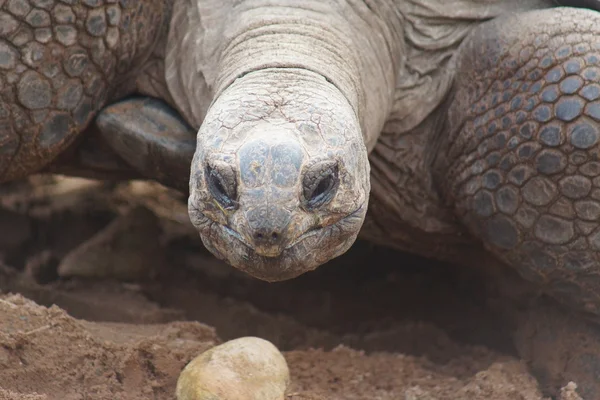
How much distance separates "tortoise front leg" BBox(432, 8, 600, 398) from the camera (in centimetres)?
313

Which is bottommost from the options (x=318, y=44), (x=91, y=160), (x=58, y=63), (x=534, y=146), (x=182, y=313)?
(x=182, y=313)

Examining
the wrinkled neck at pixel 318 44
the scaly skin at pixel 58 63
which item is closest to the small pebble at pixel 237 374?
the wrinkled neck at pixel 318 44

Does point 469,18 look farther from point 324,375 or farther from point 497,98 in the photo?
point 324,375

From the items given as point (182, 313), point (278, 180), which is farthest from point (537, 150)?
point (182, 313)

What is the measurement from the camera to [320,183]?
90.7 inches

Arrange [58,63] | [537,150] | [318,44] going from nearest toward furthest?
[318,44]
[537,150]
[58,63]

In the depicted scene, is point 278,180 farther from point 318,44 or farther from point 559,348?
point 559,348

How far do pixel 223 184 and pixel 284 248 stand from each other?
0.19 m

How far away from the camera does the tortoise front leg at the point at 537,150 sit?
313 cm

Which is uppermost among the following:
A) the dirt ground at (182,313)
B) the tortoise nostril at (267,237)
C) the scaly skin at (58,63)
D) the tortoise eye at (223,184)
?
the tortoise eye at (223,184)

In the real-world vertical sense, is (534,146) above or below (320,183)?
below

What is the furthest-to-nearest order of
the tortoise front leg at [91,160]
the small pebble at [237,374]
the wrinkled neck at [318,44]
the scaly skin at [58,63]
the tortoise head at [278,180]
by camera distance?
the tortoise front leg at [91,160]
the scaly skin at [58,63]
the wrinkled neck at [318,44]
the small pebble at [237,374]
the tortoise head at [278,180]

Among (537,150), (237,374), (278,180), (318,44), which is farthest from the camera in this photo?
(537,150)

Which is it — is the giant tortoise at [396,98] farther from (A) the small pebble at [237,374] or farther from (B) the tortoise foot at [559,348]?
(A) the small pebble at [237,374]
